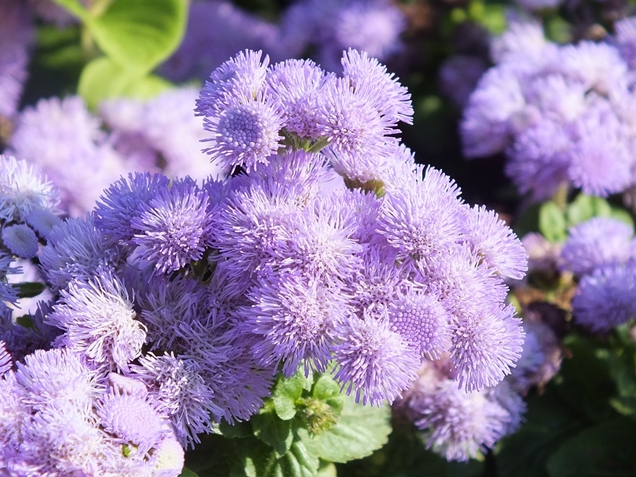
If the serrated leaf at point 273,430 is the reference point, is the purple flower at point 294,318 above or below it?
above

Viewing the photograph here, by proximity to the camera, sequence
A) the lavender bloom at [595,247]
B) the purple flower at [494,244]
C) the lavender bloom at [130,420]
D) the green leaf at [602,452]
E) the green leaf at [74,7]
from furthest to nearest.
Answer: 1. the green leaf at [74,7]
2. the lavender bloom at [595,247]
3. the green leaf at [602,452]
4. the purple flower at [494,244]
5. the lavender bloom at [130,420]

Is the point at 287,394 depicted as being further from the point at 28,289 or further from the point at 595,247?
the point at 595,247

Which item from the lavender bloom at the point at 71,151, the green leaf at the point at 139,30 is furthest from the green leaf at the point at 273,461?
the green leaf at the point at 139,30

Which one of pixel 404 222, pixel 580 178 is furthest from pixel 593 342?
pixel 404 222

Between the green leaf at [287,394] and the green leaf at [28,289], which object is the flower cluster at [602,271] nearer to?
the green leaf at [287,394]

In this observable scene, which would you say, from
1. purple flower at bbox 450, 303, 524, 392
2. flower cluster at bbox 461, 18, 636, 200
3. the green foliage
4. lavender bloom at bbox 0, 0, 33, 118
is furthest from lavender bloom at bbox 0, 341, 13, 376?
lavender bloom at bbox 0, 0, 33, 118

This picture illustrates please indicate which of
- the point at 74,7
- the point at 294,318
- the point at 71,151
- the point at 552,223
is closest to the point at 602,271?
the point at 552,223

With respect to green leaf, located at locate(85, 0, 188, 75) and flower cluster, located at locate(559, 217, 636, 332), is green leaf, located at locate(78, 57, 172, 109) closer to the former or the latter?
green leaf, located at locate(85, 0, 188, 75)
